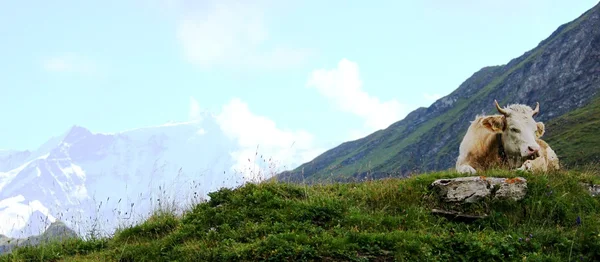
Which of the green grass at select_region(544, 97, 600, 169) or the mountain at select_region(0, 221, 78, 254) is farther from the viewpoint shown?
the green grass at select_region(544, 97, 600, 169)

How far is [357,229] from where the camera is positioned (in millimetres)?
8828

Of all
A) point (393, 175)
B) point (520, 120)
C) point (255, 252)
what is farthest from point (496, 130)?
point (255, 252)

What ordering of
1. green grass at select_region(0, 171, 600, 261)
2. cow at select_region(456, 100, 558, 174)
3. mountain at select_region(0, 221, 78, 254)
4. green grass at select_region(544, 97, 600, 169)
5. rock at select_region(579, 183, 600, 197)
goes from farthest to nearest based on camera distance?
green grass at select_region(544, 97, 600, 169) < cow at select_region(456, 100, 558, 174) < mountain at select_region(0, 221, 78, 254) < rock at select_region(579, 183, 600, 197) < green grass at select_region(0, 171, 600, 261)

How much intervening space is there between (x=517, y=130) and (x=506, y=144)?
0.54 metres

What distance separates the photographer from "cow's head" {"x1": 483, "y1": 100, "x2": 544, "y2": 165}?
12734 mm

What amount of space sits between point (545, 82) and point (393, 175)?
629 ft

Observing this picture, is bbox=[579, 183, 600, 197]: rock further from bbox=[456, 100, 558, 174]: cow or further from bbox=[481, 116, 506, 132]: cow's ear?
bbox=[481, 116, 506, 132]: cow's ear

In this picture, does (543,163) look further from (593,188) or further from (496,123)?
(593,188)

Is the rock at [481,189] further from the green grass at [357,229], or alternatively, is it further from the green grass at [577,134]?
the green grass at [577,134]

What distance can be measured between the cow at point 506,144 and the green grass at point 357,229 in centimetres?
146

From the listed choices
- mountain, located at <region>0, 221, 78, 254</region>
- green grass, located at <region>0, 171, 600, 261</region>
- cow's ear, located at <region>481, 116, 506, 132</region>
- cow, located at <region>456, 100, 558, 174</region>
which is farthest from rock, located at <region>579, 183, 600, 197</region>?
mountain, located at <region>0, 221, 78, 254</region>

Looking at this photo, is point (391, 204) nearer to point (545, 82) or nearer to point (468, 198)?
point (468, 198)

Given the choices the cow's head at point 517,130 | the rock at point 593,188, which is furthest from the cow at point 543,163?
the rock at point 593,188

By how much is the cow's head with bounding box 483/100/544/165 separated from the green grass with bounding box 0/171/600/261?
1291 mm
